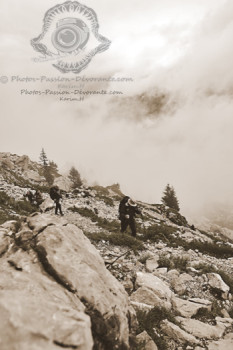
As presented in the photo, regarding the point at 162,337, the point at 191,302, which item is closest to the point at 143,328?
the point at 162,337

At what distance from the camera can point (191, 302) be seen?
6.98 meters

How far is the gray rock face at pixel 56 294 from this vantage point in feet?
8.88

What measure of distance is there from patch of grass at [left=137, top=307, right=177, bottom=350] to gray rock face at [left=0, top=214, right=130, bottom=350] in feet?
4.08

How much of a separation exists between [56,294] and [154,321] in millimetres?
3245

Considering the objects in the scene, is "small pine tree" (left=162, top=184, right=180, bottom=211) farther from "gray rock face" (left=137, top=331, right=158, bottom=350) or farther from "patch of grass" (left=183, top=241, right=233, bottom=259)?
"gray rock face" (left=137, top=331, right=158, bottom=350)

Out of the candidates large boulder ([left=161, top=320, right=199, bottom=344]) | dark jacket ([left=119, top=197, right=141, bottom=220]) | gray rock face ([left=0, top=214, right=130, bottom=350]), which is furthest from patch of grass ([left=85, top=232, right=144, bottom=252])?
gray rock face ([left=0, top=214, right=130, bottom=350])

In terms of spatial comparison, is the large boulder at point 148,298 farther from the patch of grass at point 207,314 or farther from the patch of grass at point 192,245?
the patch of grass at point 192,245

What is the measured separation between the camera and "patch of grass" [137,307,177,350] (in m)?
5.00

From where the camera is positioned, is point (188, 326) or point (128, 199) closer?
point (188, 326)

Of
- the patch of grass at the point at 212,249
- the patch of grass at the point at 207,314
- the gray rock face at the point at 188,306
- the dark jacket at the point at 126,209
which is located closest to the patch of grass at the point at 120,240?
the dark jacket at the point at 126,209

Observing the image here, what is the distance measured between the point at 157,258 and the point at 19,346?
A: 864 centimetres

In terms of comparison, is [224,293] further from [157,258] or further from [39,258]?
[39,258]

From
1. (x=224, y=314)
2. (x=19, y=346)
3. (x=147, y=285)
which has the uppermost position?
(x=19, y=346)

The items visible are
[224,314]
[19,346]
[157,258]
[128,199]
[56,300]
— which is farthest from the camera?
[128,199]
